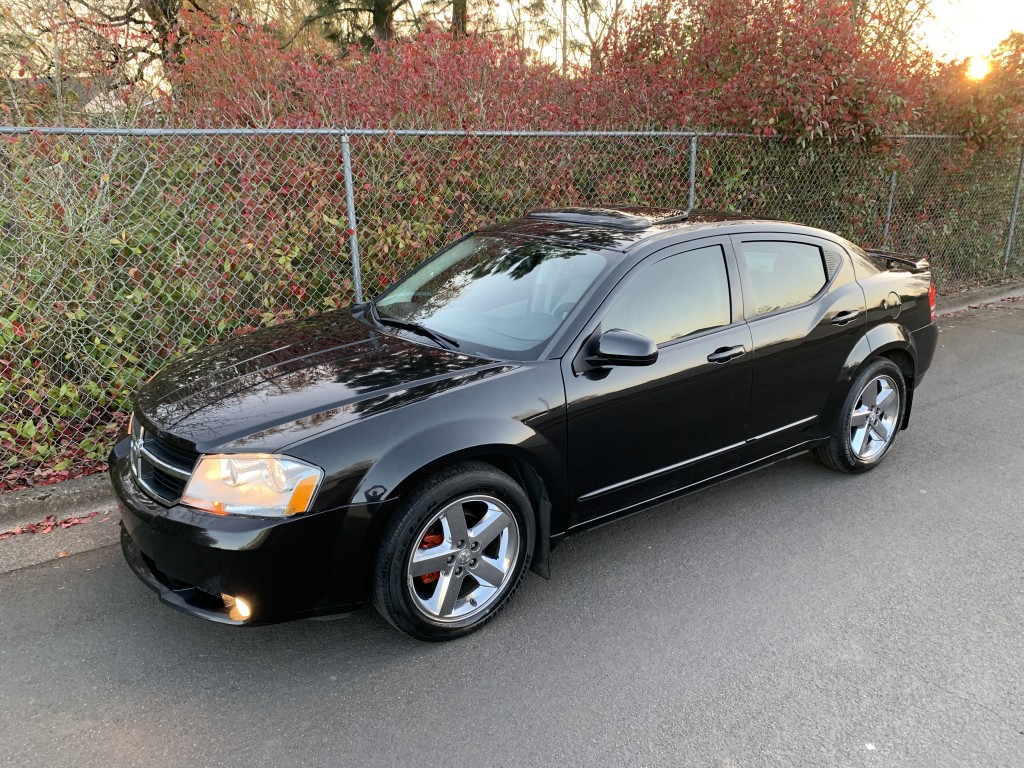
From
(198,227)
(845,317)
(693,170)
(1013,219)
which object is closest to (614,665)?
(845,317)

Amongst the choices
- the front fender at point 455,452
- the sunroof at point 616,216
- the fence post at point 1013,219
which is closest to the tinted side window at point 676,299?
the sunroof at point 616,216

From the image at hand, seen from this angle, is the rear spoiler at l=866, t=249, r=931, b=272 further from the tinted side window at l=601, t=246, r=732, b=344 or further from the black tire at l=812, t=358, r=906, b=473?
the tinted side window at l=601, t=246, r=732, b=344

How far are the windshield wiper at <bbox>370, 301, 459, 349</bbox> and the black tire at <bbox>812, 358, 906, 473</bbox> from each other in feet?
7.71

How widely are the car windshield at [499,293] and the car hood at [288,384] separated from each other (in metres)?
0.19

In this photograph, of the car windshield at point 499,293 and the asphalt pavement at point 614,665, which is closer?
the asphalt pavement at point 614,665

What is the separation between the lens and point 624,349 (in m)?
2.94

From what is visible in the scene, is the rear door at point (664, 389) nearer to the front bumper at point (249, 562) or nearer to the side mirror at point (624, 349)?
the side mirror at point (624, 349)

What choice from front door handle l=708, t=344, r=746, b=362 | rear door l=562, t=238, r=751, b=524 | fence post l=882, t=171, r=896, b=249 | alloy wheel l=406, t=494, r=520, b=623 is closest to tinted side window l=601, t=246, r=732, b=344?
rear door l=562, t=238, r=751, b=524

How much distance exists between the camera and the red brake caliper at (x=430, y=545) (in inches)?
109

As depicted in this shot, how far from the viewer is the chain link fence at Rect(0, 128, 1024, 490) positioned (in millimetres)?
4293

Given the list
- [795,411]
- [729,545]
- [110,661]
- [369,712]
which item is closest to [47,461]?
[110,661]

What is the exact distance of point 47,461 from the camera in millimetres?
4320

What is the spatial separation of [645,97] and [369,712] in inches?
250

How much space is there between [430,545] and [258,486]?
0.70m
